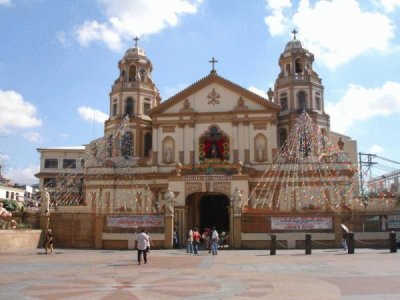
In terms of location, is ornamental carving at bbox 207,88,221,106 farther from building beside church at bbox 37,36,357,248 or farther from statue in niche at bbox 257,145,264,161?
statue in niche at bbox 257,145,264,161

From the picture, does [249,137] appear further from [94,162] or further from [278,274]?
[278,274]

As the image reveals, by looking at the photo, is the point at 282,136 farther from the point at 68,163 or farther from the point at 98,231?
the point at 68,163

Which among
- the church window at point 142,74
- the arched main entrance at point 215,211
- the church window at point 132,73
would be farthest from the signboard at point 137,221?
the church window at point 132,73

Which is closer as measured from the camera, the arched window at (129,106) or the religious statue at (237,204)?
the religious statue at (237,204)

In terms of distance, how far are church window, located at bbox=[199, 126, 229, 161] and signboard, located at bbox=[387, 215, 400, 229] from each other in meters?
21.3

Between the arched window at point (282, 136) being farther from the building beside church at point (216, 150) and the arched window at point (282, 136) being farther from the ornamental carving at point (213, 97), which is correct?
the ornamental carving at point (213, 97)

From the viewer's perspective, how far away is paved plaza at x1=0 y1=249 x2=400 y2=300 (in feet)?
43.8

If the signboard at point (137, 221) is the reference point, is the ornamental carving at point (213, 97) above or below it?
above

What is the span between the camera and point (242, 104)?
2041 inches

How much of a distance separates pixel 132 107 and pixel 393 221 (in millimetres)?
34310

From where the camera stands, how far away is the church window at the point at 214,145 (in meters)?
51.5

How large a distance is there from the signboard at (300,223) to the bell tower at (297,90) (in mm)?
21264

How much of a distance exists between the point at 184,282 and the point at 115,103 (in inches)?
1773

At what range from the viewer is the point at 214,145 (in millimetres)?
51562
